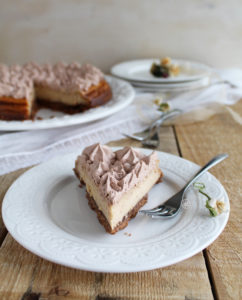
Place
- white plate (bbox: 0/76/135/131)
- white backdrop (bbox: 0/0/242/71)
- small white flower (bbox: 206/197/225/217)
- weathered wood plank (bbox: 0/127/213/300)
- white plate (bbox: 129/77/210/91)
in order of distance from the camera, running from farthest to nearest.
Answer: white backdrop (bbox: 0/0/242/71)
white plate (bbox: 129/77/210/91)
white plate (bbox: 0/76/135/131)
small white flower (bbox: 206/197/225/217)
weathered wood plank (bbox: 0/127/213/300)

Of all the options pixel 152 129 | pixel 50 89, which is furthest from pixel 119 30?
pixel 152 129

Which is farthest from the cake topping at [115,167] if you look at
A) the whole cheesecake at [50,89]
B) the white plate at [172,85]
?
the white plate at [172,85]

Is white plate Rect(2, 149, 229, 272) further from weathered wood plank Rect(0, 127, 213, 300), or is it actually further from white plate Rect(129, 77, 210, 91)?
white plate Rect(129, 77, 210, 91)

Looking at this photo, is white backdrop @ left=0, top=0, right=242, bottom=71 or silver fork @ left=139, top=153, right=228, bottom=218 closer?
silver fork @ left=139, top=153, right=228, bottom=218

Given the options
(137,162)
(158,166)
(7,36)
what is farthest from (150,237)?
(7,36)

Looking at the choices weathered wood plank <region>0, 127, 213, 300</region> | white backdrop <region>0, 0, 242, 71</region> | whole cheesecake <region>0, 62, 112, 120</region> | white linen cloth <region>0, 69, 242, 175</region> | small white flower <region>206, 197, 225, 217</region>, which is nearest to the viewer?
weathered wood plank <region>0, 127, 213, 300</region>

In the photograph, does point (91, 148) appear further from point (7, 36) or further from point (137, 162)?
point (7, 36)

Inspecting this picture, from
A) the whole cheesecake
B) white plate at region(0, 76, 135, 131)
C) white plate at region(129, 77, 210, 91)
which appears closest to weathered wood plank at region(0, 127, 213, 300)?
white plate at region(0, 76, 135, 131)
